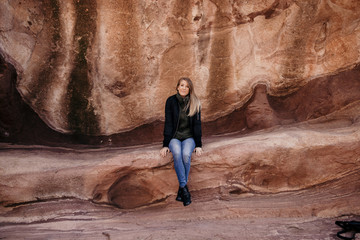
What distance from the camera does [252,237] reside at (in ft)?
9.24

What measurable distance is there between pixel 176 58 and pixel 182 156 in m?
1.79

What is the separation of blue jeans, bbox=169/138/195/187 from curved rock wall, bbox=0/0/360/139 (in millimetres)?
1150

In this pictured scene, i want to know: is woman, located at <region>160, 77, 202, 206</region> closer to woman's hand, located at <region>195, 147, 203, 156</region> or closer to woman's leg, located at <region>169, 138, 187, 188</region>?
woman's hand, located at <region>195, 147, 203, 156</region>

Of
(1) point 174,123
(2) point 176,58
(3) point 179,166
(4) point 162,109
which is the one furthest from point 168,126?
(2) point 176,58

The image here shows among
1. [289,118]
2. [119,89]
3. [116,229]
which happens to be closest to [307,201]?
[289,118]

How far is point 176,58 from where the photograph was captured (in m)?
4.22

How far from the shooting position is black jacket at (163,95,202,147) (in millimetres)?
3279

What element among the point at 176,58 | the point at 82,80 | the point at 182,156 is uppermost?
the point at 176,58

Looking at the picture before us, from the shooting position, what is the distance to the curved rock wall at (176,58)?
3896 millimetres

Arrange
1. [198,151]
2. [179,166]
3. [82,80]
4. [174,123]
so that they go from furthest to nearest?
[82,80]
[174,123]
[198,151]
[179,166]

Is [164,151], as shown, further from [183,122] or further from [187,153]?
[183,122]

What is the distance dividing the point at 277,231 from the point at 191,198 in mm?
1046

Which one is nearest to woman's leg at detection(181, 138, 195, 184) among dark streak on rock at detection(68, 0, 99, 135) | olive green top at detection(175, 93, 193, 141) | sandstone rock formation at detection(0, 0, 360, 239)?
olive green top at detection(175, 93, 193, 141)

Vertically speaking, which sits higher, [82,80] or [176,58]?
[176,58]
